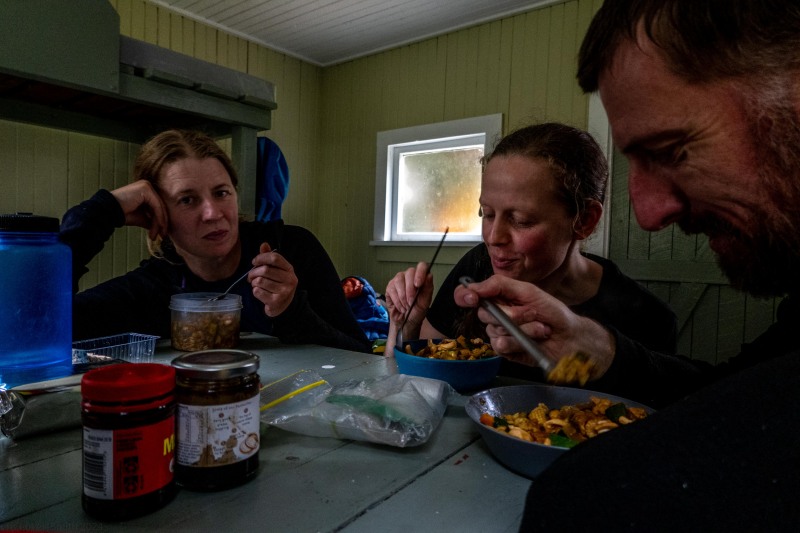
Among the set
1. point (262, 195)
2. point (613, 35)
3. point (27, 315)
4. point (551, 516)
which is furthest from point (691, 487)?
point (262, 195)

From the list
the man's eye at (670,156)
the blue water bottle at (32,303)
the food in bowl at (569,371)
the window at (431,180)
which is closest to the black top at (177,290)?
the blue water bottle at (32,303)

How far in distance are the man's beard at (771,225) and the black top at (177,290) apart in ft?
3.24

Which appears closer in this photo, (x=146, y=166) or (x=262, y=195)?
(x=146, y=166)

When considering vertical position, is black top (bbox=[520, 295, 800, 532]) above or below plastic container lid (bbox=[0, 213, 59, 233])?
below

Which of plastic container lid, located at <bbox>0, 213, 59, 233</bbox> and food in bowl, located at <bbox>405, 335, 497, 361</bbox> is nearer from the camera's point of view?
plastic container lid, located at <bbox>0, 213, 59, 233</bbox>

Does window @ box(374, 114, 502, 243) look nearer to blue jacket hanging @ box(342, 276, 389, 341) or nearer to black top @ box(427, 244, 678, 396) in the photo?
blue jacket hanging @ box(342, 276, 389, 341)

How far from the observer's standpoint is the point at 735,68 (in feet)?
1.71

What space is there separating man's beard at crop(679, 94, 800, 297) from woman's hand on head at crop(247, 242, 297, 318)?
3.20 feet

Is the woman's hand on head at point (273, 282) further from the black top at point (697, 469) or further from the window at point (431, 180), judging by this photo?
the window at point (431, 180)

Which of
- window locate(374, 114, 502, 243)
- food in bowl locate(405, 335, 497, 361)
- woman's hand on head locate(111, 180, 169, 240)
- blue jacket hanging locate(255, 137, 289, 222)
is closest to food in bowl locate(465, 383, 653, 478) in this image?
food in bowl locate(405, 335, 497, 361)

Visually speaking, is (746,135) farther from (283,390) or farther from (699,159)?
(283,390)

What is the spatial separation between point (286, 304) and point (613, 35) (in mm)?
1035

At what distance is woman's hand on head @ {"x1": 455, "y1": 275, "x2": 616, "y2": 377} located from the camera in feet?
2.75

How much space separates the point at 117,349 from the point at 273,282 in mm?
429
